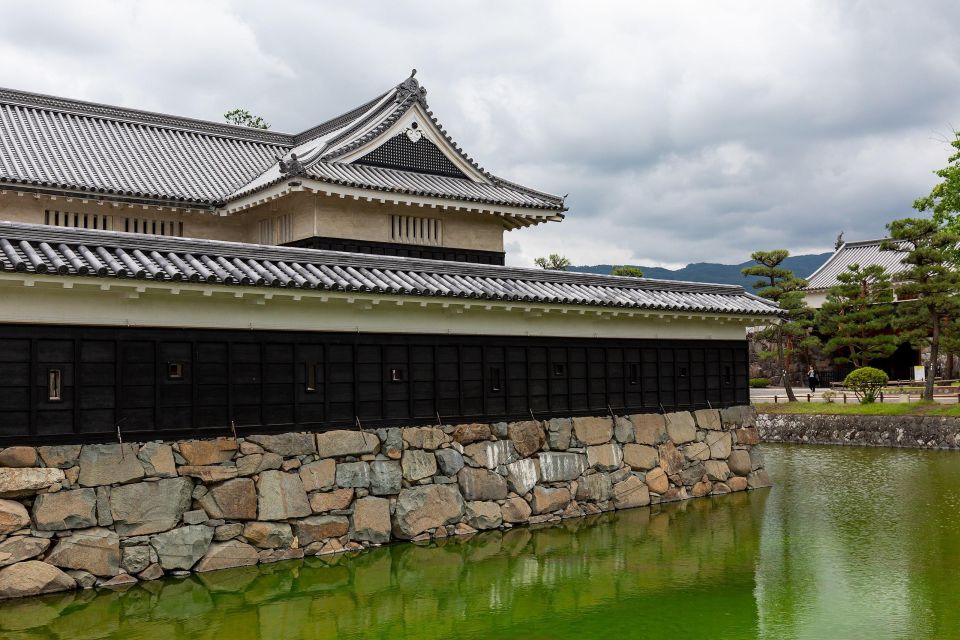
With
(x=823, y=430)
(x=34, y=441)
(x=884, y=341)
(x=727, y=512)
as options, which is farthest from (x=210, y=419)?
(x=884, y=341)

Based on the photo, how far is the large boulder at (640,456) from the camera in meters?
18.2

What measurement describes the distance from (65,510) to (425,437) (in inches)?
235

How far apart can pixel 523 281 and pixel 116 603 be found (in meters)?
9.68

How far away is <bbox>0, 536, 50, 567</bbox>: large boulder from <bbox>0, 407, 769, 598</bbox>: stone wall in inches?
0.5

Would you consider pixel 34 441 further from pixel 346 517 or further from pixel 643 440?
pixel 643 440

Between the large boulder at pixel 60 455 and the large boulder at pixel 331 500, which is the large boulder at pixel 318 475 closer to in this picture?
the large boulder at pixel 331 500

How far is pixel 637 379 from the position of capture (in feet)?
61.8

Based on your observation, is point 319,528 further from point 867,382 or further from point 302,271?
point 867,382

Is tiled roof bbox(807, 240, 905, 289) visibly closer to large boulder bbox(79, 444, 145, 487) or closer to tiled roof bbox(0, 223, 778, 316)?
tiled roof bbox(0, 223, 778, 316)

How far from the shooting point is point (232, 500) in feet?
42.3

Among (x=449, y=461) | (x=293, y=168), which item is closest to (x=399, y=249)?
(x=293, y=168)

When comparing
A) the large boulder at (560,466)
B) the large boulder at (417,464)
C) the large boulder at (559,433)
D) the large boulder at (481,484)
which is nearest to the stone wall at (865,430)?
the large boulder at (560,466)

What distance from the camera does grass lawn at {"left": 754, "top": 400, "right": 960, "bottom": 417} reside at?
31422 millimetres

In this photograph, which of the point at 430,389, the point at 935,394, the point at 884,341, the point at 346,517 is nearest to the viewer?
the point at 346,517
